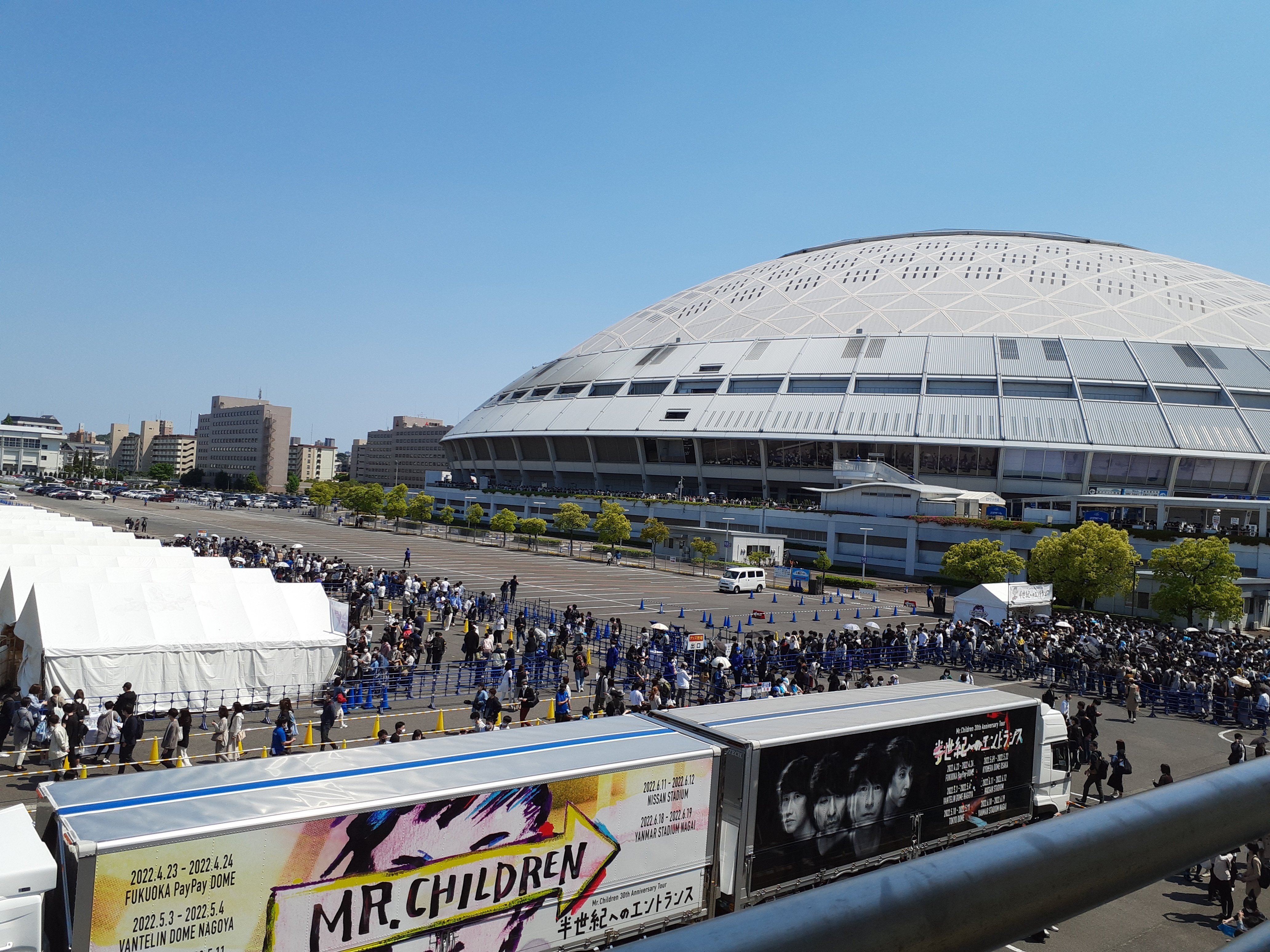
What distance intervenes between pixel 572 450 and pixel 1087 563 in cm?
4979

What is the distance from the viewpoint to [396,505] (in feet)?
253

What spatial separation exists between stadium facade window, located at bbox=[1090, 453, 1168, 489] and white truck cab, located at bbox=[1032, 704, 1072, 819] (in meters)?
57.0

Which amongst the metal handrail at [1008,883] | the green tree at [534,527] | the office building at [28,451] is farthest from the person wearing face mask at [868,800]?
the office building at [28,451]

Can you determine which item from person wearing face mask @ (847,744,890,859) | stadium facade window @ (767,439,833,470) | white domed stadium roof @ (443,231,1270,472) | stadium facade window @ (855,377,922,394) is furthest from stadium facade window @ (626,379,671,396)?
person wearing face mask @ (847,744,890,859)

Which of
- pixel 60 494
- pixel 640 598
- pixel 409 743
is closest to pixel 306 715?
pixel 409 743

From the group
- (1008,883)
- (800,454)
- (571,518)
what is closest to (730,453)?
(800,454)

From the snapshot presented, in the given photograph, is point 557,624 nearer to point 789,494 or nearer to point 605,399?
point 789,494

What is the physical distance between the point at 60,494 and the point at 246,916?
10702 cm

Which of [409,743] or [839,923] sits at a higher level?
[839,923]

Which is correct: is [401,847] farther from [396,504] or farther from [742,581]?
[396,504]

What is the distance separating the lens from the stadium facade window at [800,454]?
234 ft

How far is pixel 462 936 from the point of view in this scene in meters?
8.03

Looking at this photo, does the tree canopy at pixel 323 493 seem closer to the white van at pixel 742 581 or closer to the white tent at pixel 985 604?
the white van at pixel 742 581

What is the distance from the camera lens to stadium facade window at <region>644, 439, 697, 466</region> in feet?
253
